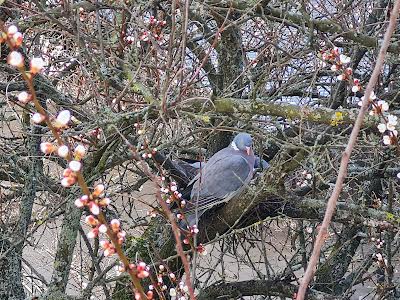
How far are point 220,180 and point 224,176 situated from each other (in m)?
0.04

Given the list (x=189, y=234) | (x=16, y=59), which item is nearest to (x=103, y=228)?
(x=16, y=59)

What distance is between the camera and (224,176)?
3996mm

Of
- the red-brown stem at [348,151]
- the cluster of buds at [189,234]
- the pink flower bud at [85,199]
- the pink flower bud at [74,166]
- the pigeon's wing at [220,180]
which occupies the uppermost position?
the pigeon's wing at [220,180]

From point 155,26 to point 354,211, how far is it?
1707 mm

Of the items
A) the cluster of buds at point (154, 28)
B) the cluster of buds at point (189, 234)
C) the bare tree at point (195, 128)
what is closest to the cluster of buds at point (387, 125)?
the bare tree at point (195, 128)

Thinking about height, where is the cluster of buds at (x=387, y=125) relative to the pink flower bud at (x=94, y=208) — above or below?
above

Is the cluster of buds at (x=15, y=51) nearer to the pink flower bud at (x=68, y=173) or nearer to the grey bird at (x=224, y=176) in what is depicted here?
the pink flower bud at (x=68, y=173)

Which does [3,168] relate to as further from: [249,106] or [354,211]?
[354,211]

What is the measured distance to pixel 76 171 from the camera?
87 centimetres

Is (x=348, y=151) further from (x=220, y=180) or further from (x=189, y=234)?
Result: (x=220, y=180)

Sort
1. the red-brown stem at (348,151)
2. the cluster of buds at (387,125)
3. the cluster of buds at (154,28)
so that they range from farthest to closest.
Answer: the cluster of buds at (154,28)
the cluster of buds at (387,125)
the red-brown stem at (348,151)

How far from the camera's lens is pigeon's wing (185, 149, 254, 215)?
3.85 metres

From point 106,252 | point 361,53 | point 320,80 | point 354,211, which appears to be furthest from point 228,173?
point 106,252

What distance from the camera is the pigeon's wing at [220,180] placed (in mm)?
3853
